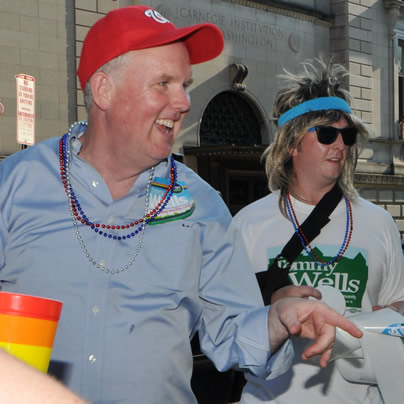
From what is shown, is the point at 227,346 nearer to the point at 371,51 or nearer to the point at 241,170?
the point at 241,170

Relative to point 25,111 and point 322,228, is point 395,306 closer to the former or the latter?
point 322,228

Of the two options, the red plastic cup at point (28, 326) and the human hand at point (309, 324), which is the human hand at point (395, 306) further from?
the red plastic cup at point (28, 326)

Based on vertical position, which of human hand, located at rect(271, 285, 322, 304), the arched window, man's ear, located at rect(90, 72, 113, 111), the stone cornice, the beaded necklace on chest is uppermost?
the stone cornice

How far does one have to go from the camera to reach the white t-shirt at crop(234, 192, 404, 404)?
3.49 m

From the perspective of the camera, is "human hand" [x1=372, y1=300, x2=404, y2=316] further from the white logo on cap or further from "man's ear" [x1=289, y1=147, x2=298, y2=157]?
the white logo on cap

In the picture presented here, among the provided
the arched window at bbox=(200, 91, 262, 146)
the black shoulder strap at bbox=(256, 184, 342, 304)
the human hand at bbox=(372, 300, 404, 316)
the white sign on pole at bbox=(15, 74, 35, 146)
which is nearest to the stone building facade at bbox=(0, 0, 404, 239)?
the arched window at bbox=(200, 91, 262, 146)

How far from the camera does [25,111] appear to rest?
835cm

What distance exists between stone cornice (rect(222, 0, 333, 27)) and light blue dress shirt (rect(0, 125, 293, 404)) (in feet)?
53.3

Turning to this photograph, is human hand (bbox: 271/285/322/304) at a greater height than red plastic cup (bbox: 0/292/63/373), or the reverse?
red plastic cup (bbox: 0/292/63/373)

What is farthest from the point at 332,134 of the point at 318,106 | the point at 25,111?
the point at 25,111

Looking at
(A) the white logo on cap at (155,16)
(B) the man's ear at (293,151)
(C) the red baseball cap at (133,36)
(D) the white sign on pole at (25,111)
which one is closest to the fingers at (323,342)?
(C) the red baseball cap at (133,36)

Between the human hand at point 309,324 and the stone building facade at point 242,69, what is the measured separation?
400 inches

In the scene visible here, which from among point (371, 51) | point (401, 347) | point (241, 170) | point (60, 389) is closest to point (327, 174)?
point (401, 347)

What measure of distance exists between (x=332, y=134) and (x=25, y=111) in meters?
5.09
